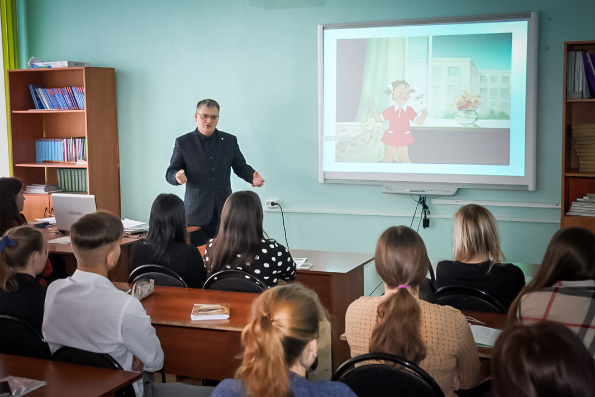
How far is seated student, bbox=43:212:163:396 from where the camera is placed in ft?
8.07

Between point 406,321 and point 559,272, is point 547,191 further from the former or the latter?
point 406,321

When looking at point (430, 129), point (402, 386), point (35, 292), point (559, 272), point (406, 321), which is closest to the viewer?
point (402, 386)

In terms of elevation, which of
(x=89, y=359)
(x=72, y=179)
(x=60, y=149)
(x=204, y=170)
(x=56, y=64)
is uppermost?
(x=56, y=64)

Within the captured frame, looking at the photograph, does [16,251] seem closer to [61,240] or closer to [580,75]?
[61,240]

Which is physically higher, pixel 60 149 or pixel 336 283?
pixel 60 149

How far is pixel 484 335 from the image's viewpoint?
8.37 ft

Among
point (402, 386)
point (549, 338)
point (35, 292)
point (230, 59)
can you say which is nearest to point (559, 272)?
point (402, 386)

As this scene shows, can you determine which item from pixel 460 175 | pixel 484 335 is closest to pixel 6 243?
pixel 484 335

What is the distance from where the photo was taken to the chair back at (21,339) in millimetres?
2473

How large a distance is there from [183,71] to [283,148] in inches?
48.3

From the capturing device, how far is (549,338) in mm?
1269

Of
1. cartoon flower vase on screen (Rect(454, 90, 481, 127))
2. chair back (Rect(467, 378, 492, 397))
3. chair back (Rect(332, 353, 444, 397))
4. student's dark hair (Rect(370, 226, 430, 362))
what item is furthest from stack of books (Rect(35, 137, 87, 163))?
chair back (Rect(467, 378, 492, 397))

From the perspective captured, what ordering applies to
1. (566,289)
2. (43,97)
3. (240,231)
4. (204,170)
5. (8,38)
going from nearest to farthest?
(566,289) < (240,231) < (204,170) < (43,97) < (8,38)

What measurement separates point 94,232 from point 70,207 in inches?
97.0
